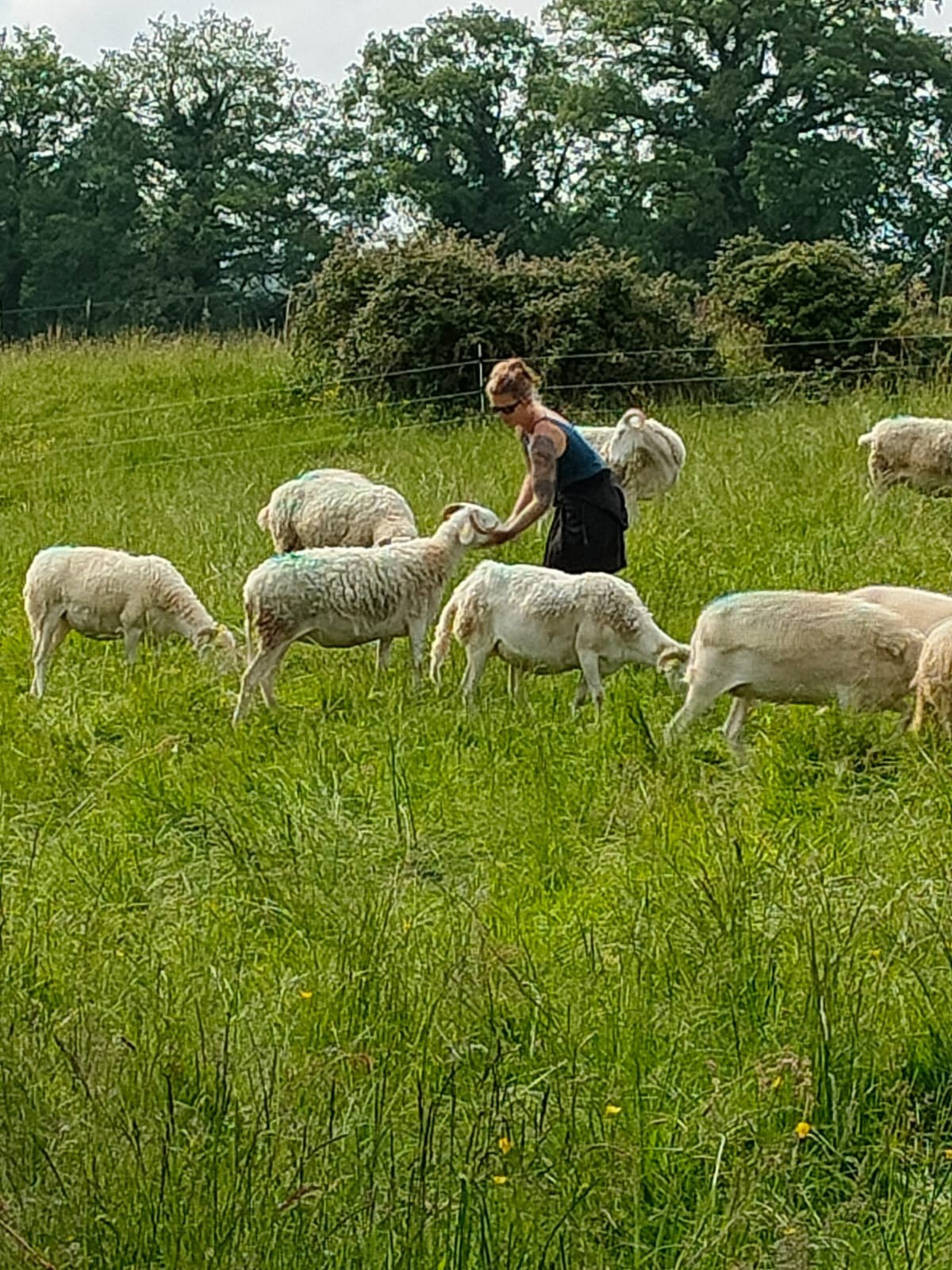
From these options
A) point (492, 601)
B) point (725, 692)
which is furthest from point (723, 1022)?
point (492, 601)

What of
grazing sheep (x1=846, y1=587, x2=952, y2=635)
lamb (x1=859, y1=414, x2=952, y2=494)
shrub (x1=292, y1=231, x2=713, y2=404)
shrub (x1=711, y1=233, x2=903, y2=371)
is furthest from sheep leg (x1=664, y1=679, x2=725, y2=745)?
shrub (x1=711, y1=233, x2=903, y2=371)

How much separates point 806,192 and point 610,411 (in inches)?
1216

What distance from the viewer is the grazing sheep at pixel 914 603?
764 cm

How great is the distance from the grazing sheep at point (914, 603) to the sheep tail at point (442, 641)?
206 cm

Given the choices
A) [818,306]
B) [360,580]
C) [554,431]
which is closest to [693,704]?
[360,580]

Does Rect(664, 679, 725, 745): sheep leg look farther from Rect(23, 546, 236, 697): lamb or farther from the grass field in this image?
Rect(23, 546, 236, 697): lamb

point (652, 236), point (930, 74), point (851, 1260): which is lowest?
point (851, 1260)

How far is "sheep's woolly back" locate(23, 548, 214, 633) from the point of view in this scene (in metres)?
9.76

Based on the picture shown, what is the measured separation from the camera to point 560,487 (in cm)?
912

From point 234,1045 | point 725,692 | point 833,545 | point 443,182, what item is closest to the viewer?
point 234,1045

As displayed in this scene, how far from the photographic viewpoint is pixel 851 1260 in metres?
3.41

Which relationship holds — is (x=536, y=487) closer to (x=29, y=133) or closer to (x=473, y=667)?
(x=473, y=667)

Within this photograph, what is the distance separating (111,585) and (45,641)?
0.56 m

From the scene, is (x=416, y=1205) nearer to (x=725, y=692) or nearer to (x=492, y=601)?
(x=725, y=692)
